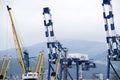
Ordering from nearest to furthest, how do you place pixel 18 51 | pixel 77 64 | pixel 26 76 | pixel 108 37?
pixel 26 76, pixel 18 51, pixel 108 37, pixel 77 64

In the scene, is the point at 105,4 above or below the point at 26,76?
above

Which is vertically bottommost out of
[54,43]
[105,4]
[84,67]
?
[84,67]

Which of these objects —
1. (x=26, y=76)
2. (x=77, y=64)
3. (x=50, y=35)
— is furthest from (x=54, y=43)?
(x=26, y=76)

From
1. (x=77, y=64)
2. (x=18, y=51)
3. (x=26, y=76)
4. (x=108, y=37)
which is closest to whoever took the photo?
(x=26, y=76)

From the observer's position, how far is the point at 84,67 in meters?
88.2

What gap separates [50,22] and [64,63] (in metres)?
10.4

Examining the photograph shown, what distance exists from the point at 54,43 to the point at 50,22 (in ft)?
16.9

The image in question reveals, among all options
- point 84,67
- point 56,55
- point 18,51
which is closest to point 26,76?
point 18,51

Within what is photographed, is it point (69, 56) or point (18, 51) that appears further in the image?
point (69, 56)

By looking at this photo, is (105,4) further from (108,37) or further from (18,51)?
(18,51)

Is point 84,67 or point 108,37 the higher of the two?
point 108,37

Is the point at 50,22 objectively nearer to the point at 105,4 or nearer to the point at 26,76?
the point at 105,4

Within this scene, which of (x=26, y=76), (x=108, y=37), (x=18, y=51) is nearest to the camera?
(x=26, y=76)

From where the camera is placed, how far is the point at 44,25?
3403 inches
